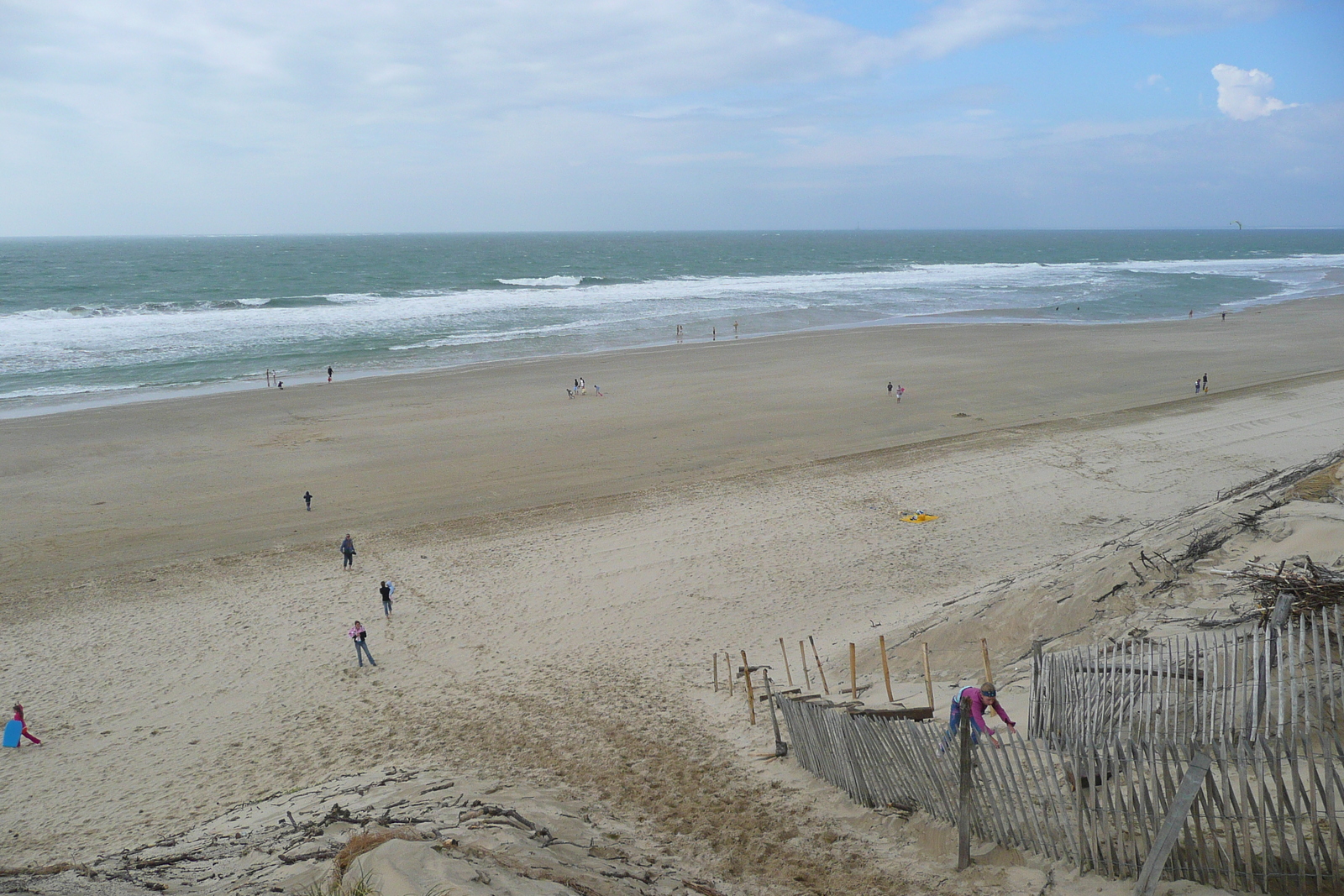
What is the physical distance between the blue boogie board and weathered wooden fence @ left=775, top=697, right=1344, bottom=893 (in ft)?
38.4

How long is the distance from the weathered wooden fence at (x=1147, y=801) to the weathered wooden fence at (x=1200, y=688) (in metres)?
0.29

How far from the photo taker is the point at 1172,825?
15.0ft

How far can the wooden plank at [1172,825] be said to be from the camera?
14.7 ft

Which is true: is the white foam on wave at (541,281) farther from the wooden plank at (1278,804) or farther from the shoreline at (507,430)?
the wooden plank at (1278,804)

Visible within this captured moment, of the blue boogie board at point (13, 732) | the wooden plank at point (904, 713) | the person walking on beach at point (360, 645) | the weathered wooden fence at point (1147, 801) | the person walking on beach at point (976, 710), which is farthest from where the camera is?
the person walking on beach at point (360, 645)

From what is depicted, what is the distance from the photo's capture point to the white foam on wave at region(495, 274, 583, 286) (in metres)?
83.8

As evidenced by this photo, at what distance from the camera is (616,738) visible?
32.6 ft

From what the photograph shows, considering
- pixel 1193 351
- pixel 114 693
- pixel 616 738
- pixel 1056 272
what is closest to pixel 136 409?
pixel 114 693

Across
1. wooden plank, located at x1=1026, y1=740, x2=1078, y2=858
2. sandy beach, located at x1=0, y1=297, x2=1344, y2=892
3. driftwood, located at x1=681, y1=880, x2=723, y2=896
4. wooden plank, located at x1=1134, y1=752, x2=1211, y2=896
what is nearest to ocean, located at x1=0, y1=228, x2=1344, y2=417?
sandy beach, located at x1=0, y1=297, x2=1344, y2=892

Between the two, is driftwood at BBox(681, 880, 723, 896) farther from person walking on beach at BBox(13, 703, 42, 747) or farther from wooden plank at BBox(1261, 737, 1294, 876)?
person walking on beach at BBox(13, 703, 42, 747)

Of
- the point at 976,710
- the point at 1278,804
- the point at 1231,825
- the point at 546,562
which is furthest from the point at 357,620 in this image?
the point at 1278,804

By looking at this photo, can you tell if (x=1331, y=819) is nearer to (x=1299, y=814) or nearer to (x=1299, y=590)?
(x=1299, y=814)

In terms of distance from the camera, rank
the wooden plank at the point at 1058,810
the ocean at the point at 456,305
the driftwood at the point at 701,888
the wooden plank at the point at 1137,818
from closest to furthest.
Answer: the wooden plank at the point at 1137,818 < the wooden plank at the point at 1058,810 < the driftwood at the point at 701,888 < the ocean at the point at 456,305

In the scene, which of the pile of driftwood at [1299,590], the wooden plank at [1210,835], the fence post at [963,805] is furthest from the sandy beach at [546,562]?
the pile of driftwood at [1299,590]
